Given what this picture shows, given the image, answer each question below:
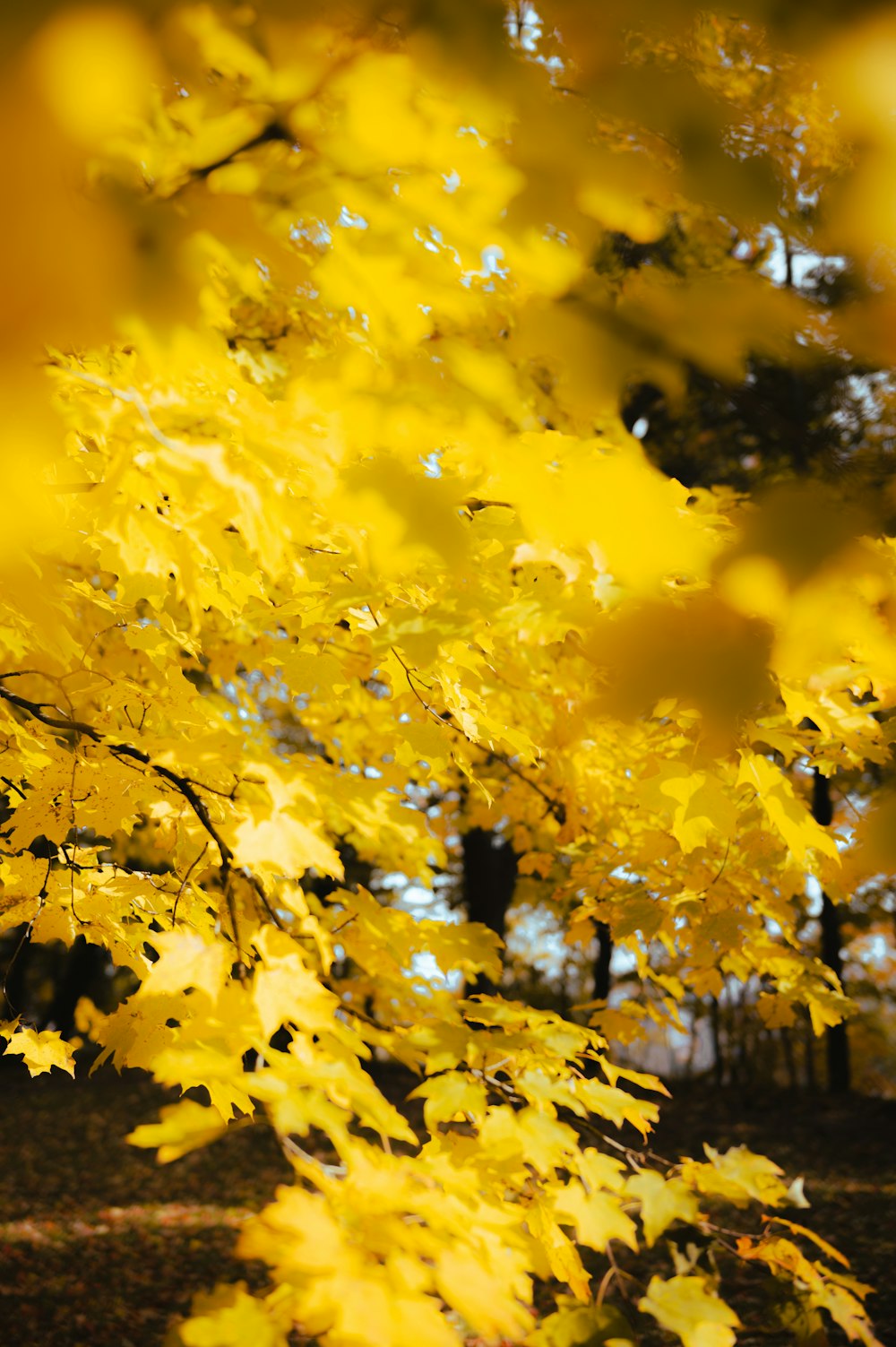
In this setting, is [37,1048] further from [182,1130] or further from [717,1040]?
[717,1040]

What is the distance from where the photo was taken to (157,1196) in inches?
307

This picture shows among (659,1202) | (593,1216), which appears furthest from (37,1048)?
(659,1202)

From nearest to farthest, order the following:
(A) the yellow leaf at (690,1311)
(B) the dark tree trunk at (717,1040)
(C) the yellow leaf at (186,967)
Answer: (C) the yellow leaf at (186,967) → (A) the yellow leaf at (690,1311) → (B) the dark tree trunk at (717,1040)

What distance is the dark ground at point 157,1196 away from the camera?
17.6 ft

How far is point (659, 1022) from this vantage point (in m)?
3.17

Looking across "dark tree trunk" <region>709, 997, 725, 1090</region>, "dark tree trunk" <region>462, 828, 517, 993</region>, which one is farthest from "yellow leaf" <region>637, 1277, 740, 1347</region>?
"dark tree trunk" <region>709, 997, 725, 1090</region>

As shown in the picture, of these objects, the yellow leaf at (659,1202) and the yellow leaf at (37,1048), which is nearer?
the yellow leaf at (659,1202)

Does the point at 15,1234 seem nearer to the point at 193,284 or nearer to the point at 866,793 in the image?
the point at 193,284

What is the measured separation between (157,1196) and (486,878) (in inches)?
173

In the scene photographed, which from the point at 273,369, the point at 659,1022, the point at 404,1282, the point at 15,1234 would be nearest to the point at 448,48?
the point at 404,1282

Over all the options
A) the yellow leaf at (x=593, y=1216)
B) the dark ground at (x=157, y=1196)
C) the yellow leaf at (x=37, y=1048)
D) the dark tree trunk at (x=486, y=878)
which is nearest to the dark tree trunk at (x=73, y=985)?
the dark ground at (x=157, y=1196)

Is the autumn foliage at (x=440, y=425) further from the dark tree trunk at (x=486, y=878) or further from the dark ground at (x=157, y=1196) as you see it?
the dark tree trunk at (x=486, y=878)

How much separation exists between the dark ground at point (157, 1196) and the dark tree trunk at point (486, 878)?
9.08 feet

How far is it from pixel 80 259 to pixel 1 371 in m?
0.15
